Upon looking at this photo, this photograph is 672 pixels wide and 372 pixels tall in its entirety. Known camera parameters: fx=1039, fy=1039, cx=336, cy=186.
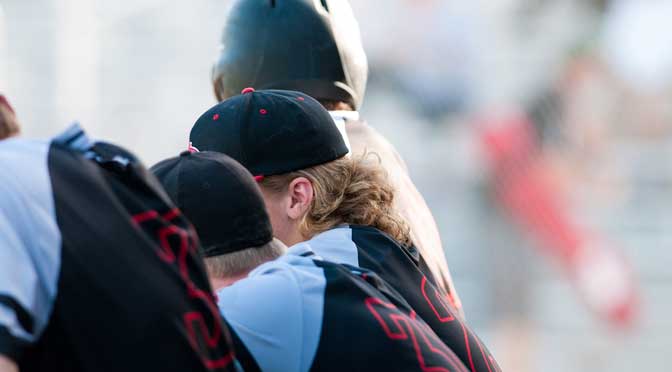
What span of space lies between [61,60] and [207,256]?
20.5 feet

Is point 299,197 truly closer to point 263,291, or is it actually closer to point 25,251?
point 263,291

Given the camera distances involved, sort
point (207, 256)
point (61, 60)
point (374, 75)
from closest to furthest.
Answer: point (207, 256) → point (61, 60) → point (374, 75)

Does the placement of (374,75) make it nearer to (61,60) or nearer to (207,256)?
(61,60)

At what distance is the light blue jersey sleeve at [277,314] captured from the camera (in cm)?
154

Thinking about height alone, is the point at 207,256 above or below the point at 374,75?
above

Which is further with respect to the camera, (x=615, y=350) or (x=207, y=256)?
(x=615, y=350)

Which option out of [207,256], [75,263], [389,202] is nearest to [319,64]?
[389,202]

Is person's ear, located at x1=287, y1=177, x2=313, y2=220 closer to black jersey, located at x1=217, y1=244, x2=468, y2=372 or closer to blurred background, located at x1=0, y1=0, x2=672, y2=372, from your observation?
black jersey, located at x1=217, y1=244, x2=468, y2=372

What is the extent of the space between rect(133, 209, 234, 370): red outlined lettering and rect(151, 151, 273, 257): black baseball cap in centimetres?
48

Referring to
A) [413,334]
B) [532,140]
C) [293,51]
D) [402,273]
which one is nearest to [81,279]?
[413,334]

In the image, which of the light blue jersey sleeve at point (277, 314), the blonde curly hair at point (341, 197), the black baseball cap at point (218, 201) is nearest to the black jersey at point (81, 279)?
the light blue jersey sleeve at point (277, 314)

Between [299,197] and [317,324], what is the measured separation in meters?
0.51

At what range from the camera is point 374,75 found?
28.6 feet

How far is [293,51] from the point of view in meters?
2.77
